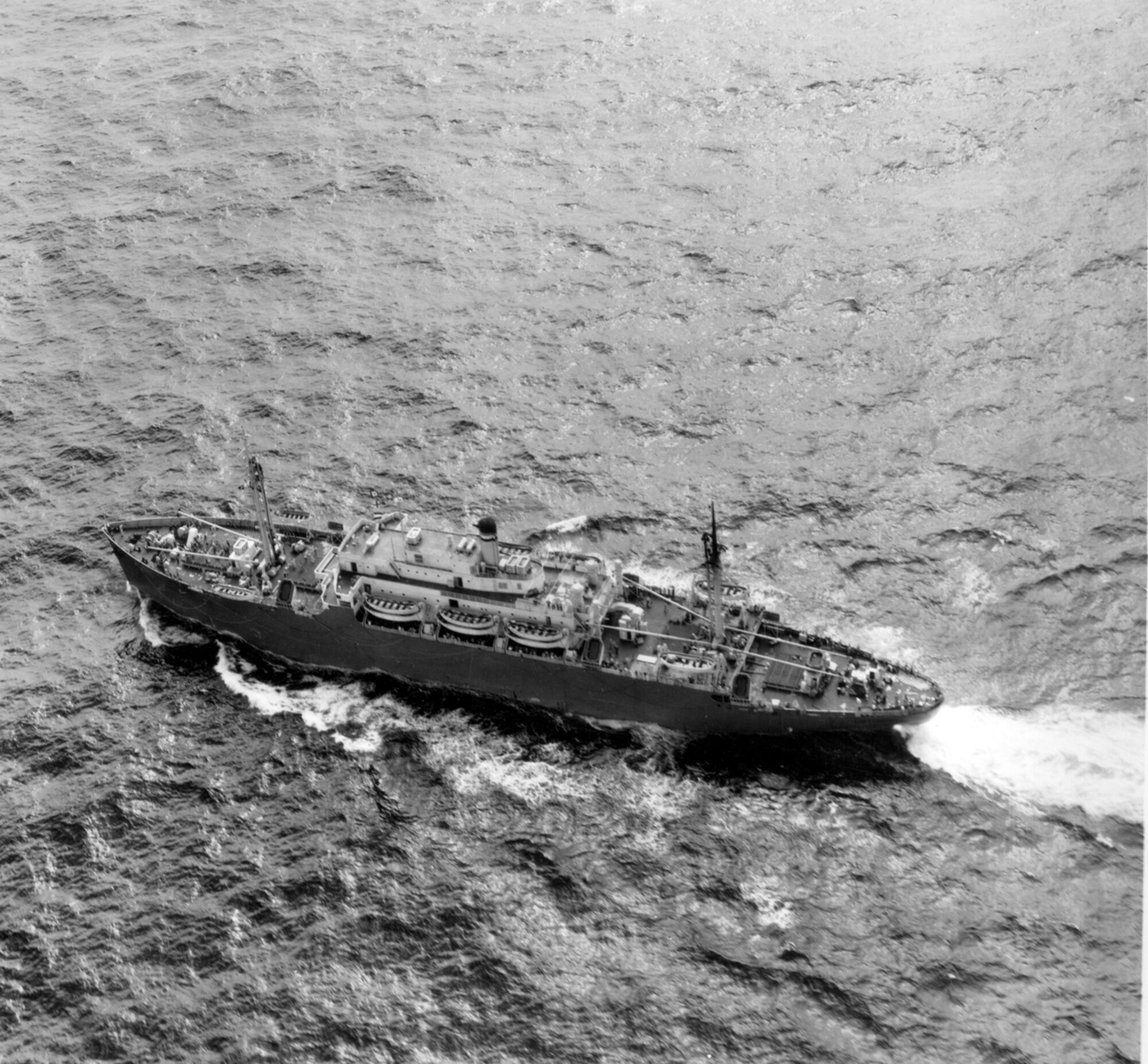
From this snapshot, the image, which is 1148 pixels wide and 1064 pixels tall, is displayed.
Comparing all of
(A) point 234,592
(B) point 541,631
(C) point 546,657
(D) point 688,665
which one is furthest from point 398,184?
(D) point 688,665

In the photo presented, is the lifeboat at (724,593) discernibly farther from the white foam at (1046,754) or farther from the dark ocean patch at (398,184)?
the dark ocean patch at (398,184)

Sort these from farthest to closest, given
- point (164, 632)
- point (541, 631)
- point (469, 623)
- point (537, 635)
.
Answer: point (164, 632) < point (469, 623) < point (541, 631) < point (537, 635)

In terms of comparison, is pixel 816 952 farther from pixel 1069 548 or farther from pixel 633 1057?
pixel 1069 548

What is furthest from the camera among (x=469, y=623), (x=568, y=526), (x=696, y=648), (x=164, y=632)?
(x=568, y=526)

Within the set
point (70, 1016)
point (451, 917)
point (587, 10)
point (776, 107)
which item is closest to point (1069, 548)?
point (451, 917)

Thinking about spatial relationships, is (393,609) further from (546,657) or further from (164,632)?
(164,632)

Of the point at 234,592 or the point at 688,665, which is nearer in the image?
the point at 688,665
